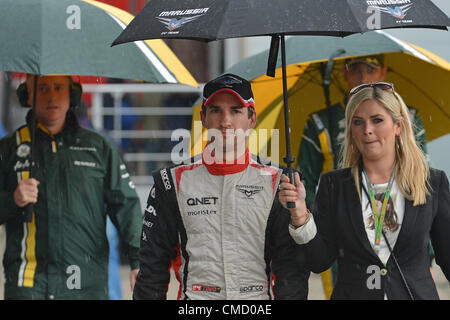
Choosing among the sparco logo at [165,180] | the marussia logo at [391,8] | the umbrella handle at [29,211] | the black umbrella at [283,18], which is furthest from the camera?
the umbrella handle at [29,211]

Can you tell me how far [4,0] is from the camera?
4762mm

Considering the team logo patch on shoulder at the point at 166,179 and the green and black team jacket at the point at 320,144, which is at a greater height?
the green and black team jacket at the point at 320,144

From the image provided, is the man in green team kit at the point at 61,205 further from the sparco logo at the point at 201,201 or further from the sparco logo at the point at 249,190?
the sparco logo at the point at 249,190

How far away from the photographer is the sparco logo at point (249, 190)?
3.72 metres

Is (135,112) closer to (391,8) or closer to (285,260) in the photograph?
(285,260)

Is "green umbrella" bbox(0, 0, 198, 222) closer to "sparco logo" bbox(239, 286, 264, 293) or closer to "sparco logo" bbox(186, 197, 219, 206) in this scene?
"sparco logo" bbox(186, 197, 219, 206)

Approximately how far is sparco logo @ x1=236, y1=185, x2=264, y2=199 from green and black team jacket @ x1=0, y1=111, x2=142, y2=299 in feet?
5.17

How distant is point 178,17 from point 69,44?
114 centimetres

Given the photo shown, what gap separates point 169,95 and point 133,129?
62 cm

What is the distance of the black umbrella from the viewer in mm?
3363

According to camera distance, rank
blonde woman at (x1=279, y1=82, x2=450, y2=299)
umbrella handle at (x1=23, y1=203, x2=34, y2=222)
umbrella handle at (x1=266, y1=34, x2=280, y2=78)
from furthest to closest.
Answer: umbrella handle at (x1=23, y1=203, x2=34, y2=222)
umbrella handle at (x1=266, y1=34, x2=280, y2=78)
blonde woman at (x1=279, y1=82, x2=450, y2=299)

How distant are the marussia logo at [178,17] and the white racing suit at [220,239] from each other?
0.63m

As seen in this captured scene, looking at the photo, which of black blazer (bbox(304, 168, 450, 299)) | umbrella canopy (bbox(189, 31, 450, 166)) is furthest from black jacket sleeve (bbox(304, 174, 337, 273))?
umbrella canopy (bbox(189, 31, 450, 166))

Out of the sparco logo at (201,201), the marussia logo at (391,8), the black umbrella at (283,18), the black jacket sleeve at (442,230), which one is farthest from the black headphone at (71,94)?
the black jacket sleeve at (442,230)
